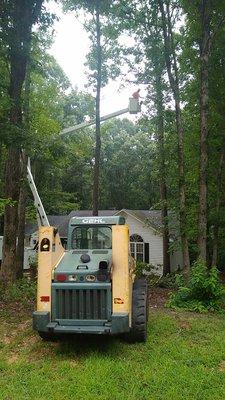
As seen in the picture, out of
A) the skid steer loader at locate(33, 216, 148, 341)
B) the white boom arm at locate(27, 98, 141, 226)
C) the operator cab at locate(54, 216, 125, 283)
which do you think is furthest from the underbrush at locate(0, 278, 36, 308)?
the skid steer loader at locate(33, 216, 148, 341)

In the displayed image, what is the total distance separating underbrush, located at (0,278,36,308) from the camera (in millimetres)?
9597

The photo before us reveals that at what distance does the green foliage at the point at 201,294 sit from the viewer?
971 centimetres

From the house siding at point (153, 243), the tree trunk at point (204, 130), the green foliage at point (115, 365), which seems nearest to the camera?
the green foliage at point (115, 365)

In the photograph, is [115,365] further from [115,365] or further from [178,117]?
[178,117]

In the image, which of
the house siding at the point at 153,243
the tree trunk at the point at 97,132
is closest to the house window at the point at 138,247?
the house siding at the point at 153,243

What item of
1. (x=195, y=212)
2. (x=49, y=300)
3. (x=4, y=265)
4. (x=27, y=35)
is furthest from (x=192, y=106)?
(x=49, y=300)

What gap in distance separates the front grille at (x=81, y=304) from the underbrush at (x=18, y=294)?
3313mm

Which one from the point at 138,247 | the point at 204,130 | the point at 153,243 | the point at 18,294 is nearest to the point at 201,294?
the point at 18,294

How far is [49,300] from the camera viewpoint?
6152 millimetres

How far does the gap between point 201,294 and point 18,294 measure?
466 cm

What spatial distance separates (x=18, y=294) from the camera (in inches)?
395

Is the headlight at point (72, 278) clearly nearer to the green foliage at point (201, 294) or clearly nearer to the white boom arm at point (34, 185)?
the green foliage at point (201, 294)

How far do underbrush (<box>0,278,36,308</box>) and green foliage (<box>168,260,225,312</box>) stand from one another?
3.55 metres

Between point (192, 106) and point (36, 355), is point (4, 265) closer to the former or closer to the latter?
point (36, 355)
